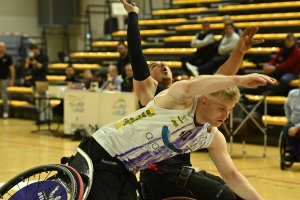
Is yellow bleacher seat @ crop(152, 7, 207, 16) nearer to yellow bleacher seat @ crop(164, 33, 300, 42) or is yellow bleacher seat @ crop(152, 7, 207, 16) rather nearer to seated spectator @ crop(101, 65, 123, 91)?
yellow bleacher seat @ crop(164, 33, 300, 42)

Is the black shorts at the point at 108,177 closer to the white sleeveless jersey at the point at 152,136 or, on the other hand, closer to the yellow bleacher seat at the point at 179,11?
the white sleeveless jersey at the point at 152,136

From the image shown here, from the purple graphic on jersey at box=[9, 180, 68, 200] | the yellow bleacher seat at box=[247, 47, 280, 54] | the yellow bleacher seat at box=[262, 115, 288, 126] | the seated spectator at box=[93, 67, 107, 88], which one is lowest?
the yellow bleacher seat at box=[262, 115, 288, 126]

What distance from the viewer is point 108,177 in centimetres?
412

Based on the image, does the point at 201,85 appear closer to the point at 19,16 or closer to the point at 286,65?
the point at 286,65

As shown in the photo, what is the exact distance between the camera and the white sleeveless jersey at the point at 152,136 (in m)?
3.80

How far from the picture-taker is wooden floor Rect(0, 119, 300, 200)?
23.9 feet

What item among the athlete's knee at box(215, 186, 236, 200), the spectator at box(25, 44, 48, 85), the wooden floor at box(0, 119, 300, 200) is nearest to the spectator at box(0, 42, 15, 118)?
the spectator at box(25, 44, 48, 85)

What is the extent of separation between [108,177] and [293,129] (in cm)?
468

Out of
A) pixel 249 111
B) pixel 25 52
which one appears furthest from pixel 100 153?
pixel 25 52

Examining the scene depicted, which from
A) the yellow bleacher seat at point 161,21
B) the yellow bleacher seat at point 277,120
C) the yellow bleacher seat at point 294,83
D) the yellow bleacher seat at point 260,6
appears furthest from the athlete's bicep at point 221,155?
the yellow bleacher seat at point 161,21

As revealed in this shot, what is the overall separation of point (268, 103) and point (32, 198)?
796cm

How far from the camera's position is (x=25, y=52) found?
19.8m

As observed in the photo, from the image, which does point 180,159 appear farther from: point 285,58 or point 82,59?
point 82,59

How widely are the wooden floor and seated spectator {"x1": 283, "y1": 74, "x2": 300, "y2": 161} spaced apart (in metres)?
0.27
